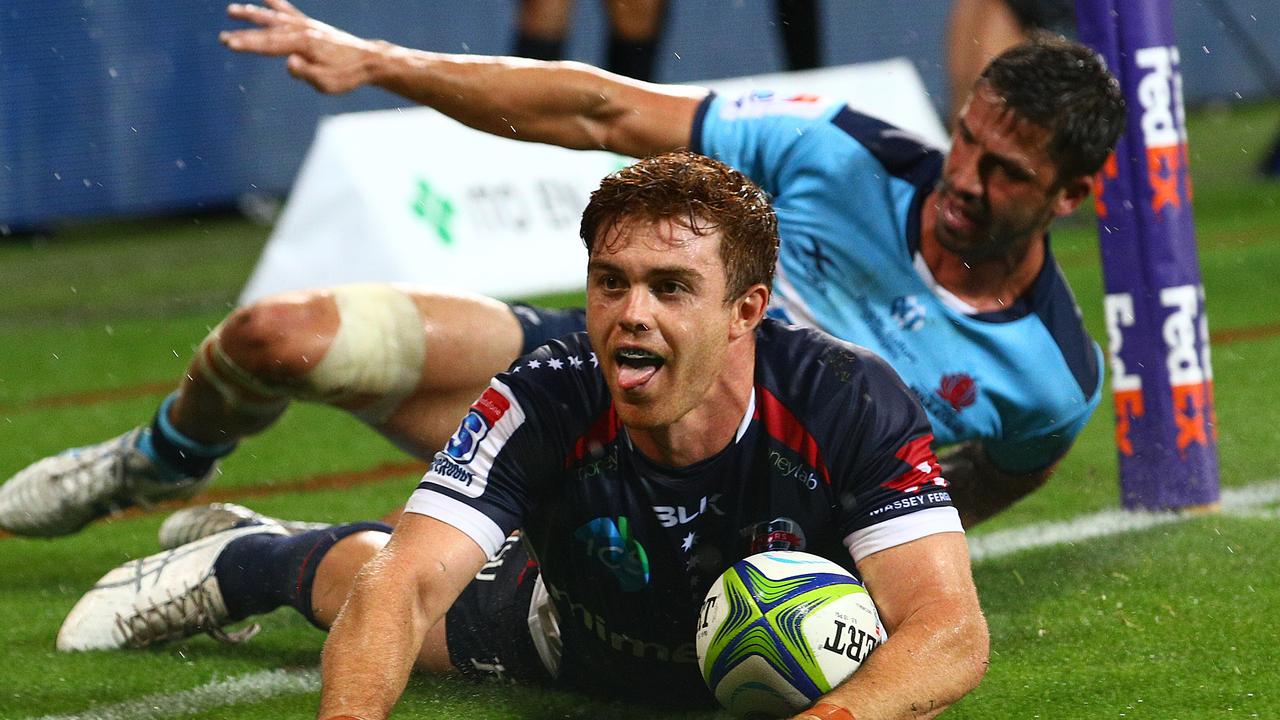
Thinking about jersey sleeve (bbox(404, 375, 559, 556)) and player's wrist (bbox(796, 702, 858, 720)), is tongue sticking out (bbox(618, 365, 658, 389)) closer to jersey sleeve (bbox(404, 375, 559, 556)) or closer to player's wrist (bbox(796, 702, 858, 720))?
jersey sleeve (bbox(404, 375, 559, 556))

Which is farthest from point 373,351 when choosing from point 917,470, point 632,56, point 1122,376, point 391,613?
point 632,56

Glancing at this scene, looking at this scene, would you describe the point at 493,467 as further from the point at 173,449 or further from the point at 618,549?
the point at 173,449

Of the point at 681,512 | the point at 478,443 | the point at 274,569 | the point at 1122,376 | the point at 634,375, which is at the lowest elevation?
the point at 274,569

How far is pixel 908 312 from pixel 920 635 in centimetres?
156

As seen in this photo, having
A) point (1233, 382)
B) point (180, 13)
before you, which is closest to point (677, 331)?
point (1233, 382)

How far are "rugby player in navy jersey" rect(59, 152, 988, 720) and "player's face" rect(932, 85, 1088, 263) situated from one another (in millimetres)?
976

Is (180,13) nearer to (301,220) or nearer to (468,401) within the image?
(301,220)

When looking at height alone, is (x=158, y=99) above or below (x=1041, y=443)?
below

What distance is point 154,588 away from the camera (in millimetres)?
3928

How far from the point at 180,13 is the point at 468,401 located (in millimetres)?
10180

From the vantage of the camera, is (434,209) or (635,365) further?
(434,209)

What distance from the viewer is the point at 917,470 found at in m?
3.04

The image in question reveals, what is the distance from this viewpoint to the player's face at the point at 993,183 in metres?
4.04

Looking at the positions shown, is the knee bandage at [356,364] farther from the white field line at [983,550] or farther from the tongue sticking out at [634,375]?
the tongue sticking out at [634,375]
